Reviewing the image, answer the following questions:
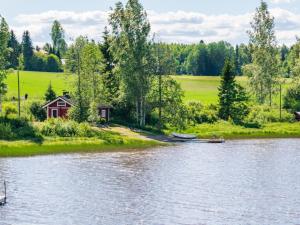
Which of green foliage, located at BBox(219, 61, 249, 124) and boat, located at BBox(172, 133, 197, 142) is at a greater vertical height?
green foliage, located at BBox(219, 61, 249, 124)

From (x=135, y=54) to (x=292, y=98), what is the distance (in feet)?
130

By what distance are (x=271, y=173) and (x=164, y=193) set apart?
52.6 ft

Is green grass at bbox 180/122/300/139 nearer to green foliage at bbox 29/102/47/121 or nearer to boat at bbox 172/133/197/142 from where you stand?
boat at bbox 172/133/197/142

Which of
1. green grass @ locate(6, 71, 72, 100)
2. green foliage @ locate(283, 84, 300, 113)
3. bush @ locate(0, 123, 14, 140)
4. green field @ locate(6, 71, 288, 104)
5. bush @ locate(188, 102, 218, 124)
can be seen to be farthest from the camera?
green field @ locate(6, 71, 288, 104)

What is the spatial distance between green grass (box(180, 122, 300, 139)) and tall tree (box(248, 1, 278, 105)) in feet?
56.8

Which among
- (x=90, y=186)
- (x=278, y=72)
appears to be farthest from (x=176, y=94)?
(x=90, y=186)

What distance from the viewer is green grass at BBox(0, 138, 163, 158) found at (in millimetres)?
80875

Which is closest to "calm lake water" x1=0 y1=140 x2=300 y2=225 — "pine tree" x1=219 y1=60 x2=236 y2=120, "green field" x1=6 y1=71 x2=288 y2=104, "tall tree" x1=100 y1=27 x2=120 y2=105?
"tall tree" x1=100 y1=27 x2=120 y2=105

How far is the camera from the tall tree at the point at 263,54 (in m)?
131

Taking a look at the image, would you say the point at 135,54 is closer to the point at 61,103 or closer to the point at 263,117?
the point at 61,103

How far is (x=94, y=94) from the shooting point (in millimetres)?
103312

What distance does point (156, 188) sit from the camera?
195 ft

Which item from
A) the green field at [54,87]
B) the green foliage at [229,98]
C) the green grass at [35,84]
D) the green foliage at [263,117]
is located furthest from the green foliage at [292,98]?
the green grass at [35,84]

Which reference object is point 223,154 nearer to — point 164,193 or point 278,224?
point 164,193
